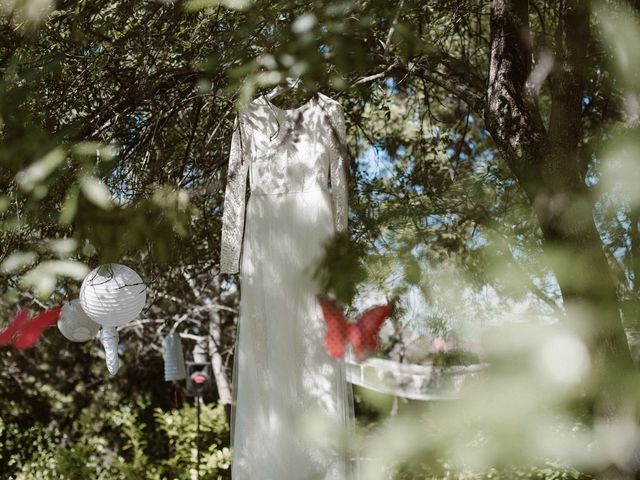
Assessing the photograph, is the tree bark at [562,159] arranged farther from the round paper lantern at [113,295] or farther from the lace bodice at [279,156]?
the round paper lantern at [113,295]

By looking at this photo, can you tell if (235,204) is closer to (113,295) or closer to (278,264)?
(278,264)

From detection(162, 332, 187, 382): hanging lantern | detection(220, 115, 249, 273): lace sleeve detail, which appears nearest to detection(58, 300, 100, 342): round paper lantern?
detection(220, 115, 249, 273): lace sleeve detail

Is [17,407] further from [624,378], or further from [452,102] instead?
[624,378]

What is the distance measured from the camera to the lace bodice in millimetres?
2293

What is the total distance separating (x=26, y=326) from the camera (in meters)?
3.19

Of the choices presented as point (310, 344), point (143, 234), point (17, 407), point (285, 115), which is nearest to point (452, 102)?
point (285, 115)

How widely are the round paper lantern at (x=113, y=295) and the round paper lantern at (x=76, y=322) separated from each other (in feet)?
1.60

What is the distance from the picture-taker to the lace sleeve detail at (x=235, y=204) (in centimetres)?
234

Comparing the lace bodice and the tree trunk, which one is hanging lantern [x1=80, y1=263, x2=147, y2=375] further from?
the tree trunk

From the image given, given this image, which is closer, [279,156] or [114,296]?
[279,156]

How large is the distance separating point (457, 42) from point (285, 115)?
2643mm

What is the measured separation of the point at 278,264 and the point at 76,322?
1248mm

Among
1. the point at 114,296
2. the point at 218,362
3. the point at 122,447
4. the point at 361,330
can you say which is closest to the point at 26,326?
the point at 114,296

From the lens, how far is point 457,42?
4598 mm
